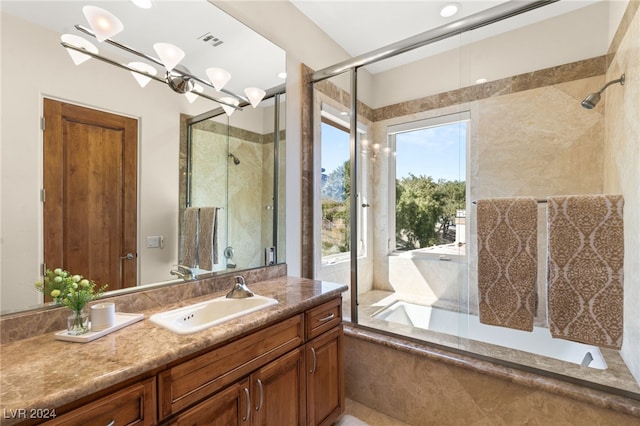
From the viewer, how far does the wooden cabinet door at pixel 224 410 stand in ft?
3.31

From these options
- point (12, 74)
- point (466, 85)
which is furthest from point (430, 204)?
point (12, 74)

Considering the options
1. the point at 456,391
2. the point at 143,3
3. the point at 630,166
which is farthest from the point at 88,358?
the point at 630,166

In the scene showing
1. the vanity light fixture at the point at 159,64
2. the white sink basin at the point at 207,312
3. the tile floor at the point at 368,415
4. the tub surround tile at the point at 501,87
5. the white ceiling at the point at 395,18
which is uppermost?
the white ceiling at the point at 395,18

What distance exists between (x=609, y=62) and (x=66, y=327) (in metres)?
3.34

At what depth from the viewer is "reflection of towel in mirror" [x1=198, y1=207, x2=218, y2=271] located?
1703mm

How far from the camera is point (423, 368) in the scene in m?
1.83

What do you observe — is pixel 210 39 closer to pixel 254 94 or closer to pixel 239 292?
pixel 254 94

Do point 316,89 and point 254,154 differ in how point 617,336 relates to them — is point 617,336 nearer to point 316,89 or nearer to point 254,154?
point 254,154

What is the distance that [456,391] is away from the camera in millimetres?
1716

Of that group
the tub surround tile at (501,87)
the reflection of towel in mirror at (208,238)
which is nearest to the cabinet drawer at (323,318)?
the reflection of towel in mirror at (208,238)

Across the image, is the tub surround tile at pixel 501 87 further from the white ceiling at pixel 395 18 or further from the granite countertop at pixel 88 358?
the granite countertop at pixel 88 358

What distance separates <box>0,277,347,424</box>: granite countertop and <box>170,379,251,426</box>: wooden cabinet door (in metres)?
0.21

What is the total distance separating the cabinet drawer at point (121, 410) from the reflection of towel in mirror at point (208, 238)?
33.7 inches

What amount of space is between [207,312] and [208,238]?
449 mm
